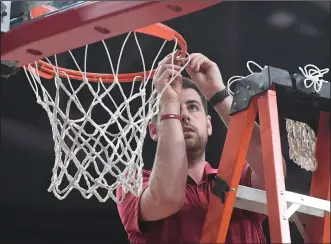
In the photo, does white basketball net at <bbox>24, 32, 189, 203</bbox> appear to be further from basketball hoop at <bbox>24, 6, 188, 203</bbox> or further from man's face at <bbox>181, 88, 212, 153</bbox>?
man's face at <bbox>181, 88, 212, 153</bbox>

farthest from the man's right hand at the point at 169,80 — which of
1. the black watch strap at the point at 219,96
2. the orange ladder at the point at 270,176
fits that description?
the orange ladder at the point at 270,176

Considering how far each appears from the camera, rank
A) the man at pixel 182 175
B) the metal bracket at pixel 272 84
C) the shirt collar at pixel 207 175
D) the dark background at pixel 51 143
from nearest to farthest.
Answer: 1. the metal bracket at pixel 272 84
2. the man at pixel 182 175
3. the shirt collar at pixel 207 175
4. the dark background at pixel 51 143

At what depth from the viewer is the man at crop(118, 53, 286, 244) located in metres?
1.61

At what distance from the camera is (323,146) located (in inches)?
61.4

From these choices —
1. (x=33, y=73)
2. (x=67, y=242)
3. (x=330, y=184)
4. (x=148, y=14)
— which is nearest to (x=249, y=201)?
(x=330, y=184)

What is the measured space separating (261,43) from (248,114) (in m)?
1.53

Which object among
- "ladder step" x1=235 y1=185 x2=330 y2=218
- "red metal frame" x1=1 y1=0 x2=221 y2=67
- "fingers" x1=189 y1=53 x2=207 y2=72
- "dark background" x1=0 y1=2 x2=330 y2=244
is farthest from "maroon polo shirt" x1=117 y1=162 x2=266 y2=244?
"dark background" x1=0 y1=2 x2=330 y2=244

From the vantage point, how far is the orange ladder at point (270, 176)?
54.9 inches

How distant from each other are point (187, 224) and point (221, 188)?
8.9 inches

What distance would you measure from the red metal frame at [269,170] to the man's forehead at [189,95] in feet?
1.07

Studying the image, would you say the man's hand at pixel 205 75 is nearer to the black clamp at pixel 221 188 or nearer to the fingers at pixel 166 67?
the fingers at pixel 166 67

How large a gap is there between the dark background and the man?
2.91ft

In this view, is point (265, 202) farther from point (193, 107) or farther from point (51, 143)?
point (51, 143)

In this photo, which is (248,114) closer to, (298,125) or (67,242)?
(298,125)
